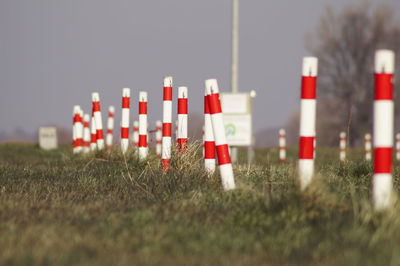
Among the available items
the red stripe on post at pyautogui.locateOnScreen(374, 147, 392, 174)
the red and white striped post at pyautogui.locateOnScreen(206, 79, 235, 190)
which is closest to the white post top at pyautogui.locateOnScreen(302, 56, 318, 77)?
the red stripe on post at pyautogui.locateOnScreen(374, 147, 392, 174)

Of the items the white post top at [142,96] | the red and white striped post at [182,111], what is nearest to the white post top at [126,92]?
the white post top at [142,96]

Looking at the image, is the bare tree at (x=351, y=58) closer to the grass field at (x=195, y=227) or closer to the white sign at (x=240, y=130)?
the white sign at (x=240, y=130)

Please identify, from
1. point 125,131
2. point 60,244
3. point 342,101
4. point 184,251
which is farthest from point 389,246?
point 342,101

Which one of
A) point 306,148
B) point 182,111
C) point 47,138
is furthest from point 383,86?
point 47,138

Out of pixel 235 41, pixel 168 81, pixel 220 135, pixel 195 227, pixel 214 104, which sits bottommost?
pixel 195 227

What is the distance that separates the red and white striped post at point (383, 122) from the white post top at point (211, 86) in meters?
1.83

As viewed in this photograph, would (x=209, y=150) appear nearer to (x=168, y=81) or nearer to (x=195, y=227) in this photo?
(x=168, y=81)

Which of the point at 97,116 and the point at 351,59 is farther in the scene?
the point at 351,59

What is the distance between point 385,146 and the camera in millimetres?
3895

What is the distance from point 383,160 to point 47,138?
2050 cm

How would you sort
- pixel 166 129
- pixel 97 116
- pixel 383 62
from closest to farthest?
1. pixel 383 62
2. pixel 166 129
3. pixel 97 116

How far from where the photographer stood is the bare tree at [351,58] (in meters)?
30.9

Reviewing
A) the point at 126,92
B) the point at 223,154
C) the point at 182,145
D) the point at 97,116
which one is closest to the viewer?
the point at 223,154

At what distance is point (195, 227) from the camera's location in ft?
12.0
